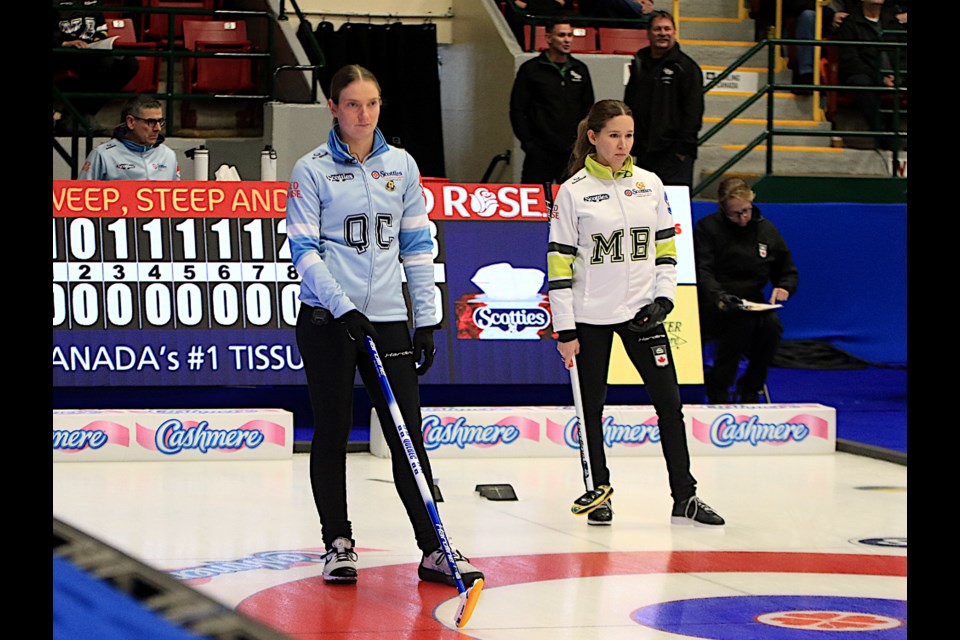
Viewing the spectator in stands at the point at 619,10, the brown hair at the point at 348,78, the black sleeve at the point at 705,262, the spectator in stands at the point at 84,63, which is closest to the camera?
the brown hair at the point at 348,78

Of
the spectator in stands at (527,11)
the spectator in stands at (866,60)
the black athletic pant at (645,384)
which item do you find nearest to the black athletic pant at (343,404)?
the black athletic pant at (645,384)

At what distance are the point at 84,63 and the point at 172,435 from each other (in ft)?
22.1

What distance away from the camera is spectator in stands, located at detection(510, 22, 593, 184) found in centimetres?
1166

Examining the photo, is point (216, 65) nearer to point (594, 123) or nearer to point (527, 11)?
point (527, 11)

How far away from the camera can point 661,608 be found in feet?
15.6

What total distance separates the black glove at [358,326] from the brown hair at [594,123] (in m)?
1.90

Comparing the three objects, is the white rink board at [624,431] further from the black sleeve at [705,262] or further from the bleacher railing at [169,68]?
the bleacher railing at [169,68]

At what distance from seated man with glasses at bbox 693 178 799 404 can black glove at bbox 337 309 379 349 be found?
5.49m

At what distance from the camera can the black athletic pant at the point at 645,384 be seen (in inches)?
252

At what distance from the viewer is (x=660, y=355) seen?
6.39 metres

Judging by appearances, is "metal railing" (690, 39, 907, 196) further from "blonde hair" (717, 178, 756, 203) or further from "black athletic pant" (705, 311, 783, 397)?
"black athletic pant" (705, 311, 783, 397)

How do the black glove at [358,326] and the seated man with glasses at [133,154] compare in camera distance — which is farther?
the seated man with glasses at [133,154]

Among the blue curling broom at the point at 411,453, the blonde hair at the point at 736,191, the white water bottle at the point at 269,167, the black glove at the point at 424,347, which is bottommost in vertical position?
the blue curling broom at the point at 411,453
